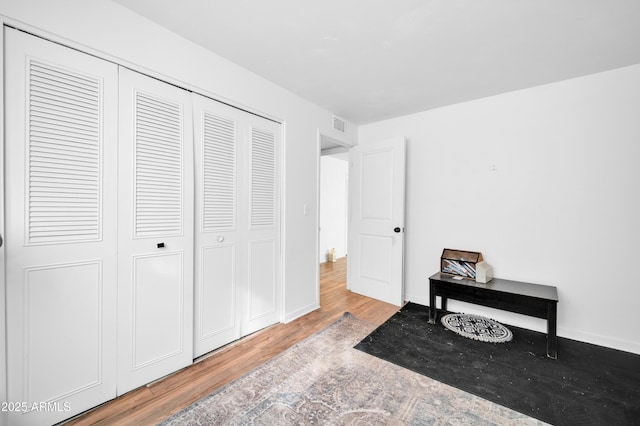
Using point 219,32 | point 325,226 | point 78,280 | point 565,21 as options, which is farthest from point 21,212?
point 325,226

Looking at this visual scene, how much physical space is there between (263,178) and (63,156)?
142 cm

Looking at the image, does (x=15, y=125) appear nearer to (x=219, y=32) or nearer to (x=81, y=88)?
(x=81, y=88)

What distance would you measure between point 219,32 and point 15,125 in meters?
1.30

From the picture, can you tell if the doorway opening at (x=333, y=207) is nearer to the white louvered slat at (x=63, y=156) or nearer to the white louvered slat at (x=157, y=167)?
the white louvered slat at (x=157, y=167)

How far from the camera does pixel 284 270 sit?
9.15ft

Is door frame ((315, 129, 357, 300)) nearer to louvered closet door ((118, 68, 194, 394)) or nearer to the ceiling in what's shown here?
the ceiling

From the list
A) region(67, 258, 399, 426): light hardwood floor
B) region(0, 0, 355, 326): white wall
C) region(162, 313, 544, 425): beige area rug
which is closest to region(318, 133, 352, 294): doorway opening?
region(0, 0, 355, 326): white wall

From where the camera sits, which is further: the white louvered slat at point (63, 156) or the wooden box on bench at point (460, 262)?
the wooden box on bench at point (460, 262)

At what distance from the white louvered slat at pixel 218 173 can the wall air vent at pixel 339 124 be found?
151 cm

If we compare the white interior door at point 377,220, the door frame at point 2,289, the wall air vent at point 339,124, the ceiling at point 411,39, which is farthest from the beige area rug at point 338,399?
the wall air vent at point 339,124

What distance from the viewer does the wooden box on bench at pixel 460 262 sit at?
2818 mm

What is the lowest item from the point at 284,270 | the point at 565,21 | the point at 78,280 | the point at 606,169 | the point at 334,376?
the point at 334,376

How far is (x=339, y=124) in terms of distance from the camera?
3529 millimetres

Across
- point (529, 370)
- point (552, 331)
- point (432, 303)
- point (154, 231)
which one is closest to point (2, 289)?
point (154, 231)
